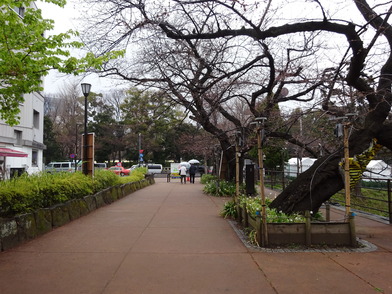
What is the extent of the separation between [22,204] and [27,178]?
168 cm

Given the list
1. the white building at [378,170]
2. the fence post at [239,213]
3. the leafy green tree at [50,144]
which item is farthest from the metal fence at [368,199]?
the leafy green tree at [50,144]

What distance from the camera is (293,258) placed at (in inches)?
216

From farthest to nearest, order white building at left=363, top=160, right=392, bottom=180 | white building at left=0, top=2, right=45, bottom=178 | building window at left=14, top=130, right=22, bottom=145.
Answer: building window at left=14, top=130, right=22, bottom=145 < white building at left=0, top=2, right=45, bottom=178 < white building at left=363, top=160, right=392, bottom=180

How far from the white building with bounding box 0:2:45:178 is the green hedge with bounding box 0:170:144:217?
13.6 meters

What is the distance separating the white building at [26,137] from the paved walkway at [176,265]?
57.8 ft

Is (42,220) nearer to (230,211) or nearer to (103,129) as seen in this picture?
(230,211)

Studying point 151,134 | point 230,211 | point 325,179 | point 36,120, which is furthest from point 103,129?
point 325,179

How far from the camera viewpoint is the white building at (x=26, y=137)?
79.2 ft

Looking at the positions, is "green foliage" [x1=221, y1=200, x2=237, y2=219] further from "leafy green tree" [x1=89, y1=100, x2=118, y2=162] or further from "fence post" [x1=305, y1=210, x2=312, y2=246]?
"leafy green tree" [x1=89, y1=100, x2=118, y2=162]

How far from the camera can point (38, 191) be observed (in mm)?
7352

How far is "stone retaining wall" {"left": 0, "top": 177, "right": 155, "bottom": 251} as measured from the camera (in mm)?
5992

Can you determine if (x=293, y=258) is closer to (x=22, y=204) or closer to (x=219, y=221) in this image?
(x=219, y=221)

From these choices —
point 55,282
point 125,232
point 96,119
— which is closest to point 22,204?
point 125,232

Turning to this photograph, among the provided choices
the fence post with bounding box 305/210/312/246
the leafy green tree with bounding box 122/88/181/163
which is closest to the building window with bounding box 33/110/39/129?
the leafy green tree with bounding box 122/88/181/163
